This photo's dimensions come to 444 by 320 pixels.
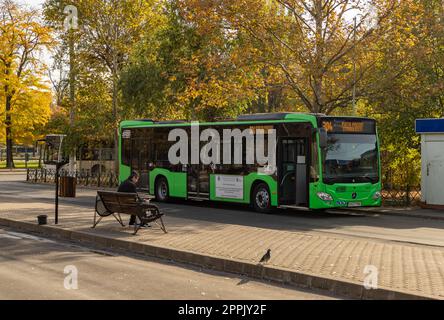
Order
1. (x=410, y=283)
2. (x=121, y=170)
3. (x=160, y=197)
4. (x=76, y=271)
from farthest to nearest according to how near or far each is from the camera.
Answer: (x=121, y=170) → (x=160, y=197) → (x=76, y=271) → (x=410, y=283)

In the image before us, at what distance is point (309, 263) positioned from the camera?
10000mm

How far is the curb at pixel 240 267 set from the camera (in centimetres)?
822

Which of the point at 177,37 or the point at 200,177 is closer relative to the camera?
the point at 200,177

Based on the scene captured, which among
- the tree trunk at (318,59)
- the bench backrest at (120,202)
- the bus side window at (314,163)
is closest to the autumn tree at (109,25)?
the tree trunk at (318,59)

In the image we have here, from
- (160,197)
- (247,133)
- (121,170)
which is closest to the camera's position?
(247,133)

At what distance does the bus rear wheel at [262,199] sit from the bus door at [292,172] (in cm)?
58

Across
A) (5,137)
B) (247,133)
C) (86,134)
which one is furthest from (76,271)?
(5,137)

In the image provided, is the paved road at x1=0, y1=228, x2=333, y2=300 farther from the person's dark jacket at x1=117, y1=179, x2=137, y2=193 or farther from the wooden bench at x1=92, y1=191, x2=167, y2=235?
the person's dark jacket at x1=117, y1=179, x2=137, y2=193

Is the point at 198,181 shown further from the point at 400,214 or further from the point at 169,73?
the point at 169,73

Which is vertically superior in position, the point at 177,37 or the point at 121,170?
the point at 177,37

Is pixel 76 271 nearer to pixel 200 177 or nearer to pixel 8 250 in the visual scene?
pixel 8 250

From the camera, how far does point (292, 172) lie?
66.3 feet
